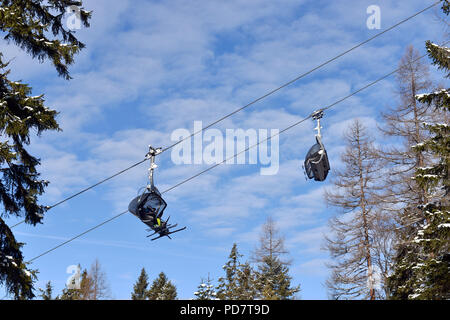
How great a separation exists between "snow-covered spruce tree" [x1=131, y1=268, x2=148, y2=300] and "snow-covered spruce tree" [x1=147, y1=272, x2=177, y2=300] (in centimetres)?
244

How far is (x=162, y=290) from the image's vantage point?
54.0m

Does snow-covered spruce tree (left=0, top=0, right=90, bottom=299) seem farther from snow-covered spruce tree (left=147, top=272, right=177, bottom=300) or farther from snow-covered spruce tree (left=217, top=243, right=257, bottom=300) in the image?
snow-covered spruce tree (left=147, top=272, right=177, bottom=300)

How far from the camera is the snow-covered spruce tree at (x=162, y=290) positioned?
52.9 meters

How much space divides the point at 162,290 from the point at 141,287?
436 inches

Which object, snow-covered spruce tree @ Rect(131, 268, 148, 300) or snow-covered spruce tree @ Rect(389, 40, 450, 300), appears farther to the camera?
snow-covered spruce tree @ Rect(131, 268, 148, 300)

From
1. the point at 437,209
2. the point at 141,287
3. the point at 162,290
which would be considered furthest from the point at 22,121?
the point at 141,287

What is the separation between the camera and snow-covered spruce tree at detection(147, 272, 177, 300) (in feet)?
174

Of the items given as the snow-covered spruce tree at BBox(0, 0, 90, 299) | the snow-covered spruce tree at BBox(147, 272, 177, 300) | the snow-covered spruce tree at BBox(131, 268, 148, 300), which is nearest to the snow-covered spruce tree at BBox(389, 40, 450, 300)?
the snow-covered spruce tree at BBox(0, 0, 90, 299)

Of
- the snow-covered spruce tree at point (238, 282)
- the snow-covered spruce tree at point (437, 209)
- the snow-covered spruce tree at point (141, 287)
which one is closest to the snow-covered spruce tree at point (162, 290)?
the snow-covered spruce tree at point (141, 287)

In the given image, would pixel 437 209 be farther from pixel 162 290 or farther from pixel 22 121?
pixel 162 290
